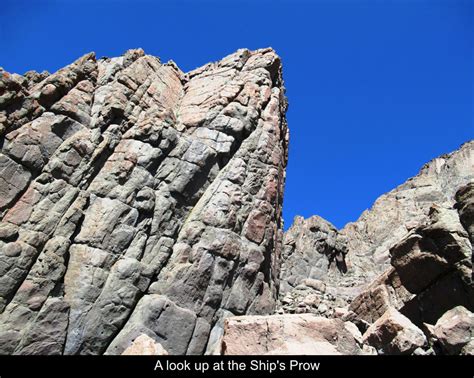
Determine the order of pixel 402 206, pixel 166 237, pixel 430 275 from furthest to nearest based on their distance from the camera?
pixel 402 206
pixel 166 237
pixel 430 275

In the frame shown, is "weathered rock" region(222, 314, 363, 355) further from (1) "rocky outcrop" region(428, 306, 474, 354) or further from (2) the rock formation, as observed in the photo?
(1) "rocky outcrop" region(428, 306, 474, 354)

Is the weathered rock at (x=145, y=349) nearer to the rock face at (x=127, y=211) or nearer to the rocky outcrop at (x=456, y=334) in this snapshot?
the rock face at (x=127, y=211)

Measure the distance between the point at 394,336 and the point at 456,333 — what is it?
9.24 ft

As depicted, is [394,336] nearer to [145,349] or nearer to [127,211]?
[145,349]

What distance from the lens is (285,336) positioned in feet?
58.3

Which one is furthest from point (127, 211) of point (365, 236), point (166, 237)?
point (365, 236)

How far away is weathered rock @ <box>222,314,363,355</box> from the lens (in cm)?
1739

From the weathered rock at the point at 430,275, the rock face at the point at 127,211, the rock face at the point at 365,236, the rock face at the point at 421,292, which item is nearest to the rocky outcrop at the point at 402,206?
the rock face at the point at 365,236

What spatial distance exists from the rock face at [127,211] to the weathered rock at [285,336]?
862 centimetres

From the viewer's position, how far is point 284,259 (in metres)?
61.1

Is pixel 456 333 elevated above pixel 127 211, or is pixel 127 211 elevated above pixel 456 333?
pixel 127 211

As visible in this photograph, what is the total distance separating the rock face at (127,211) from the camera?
2409 cm

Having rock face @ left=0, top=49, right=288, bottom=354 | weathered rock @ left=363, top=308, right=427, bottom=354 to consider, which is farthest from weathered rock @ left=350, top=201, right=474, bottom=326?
rock face @ left=0, top=49, right=288, bottom=354

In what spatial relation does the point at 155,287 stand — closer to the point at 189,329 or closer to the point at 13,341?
the point at 189,329
